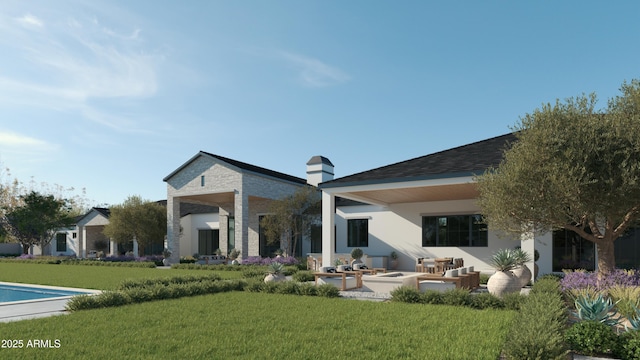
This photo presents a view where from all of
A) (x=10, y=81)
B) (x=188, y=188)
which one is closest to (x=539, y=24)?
(x=10, y=81)

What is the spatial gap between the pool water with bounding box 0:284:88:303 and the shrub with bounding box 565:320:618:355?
44.8ft

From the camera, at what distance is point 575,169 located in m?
9.67

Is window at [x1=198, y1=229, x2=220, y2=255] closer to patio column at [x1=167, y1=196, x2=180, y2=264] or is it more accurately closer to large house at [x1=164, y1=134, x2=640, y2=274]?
large house at [x1=164, y1=134, x2=640, y2=274]

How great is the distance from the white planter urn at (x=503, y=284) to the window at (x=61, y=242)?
152ft

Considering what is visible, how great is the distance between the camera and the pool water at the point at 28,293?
14128 mm

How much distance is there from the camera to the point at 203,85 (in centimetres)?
1767

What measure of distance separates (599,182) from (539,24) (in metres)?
9.00

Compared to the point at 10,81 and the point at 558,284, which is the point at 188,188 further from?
the point at 558,284

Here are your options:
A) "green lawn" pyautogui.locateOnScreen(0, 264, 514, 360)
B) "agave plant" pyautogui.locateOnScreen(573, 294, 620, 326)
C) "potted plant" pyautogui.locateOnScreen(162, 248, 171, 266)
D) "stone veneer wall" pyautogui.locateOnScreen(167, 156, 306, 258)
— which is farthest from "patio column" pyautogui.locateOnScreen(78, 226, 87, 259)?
"agave plant" pyautogui.locateOnScreen(573, 294, 620, 326)

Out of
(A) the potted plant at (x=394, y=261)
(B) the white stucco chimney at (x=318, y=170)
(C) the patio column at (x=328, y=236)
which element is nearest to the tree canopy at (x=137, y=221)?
(B) the white stucco chimney at (x=318, y=170)

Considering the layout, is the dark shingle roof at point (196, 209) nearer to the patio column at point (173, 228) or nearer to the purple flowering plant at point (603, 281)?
the patio column at point (173, 228)

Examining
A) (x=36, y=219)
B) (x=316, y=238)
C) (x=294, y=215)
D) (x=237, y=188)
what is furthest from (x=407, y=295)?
(x=36, y=219)

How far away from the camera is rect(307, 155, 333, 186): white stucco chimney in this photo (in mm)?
35719

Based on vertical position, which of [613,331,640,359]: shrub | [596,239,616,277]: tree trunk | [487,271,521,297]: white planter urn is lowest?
[487,271,521,297]: white planter urn
